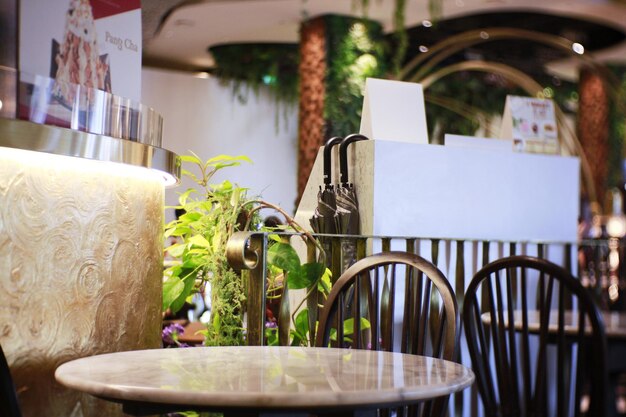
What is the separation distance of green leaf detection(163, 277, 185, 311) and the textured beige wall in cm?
41

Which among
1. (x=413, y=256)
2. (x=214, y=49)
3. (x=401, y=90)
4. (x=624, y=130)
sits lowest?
(x=413, y=256)

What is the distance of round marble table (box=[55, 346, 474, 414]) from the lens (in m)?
1.24

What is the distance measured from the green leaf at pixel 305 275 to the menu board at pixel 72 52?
738 millimetres

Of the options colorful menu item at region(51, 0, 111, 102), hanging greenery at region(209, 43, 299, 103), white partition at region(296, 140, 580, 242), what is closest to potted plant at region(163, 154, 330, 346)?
white partition at region(296, 140, 580, 242)

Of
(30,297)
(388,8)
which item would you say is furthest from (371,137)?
(388,8)

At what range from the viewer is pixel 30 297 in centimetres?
187

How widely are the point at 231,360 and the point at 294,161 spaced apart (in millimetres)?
7913

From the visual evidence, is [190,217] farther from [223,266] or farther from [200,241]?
[223,266]

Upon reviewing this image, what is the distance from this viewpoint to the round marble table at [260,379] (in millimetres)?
1239

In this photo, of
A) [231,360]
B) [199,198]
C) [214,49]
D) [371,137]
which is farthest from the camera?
[214,49]

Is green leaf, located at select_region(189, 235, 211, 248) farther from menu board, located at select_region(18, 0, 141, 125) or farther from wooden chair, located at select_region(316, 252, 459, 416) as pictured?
wooden chair, located at select_region(316, 252, 459, 416)

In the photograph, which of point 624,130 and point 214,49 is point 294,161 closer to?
point 214,49

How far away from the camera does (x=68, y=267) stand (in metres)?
1.96

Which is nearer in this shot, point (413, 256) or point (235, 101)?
point (413, 256)
